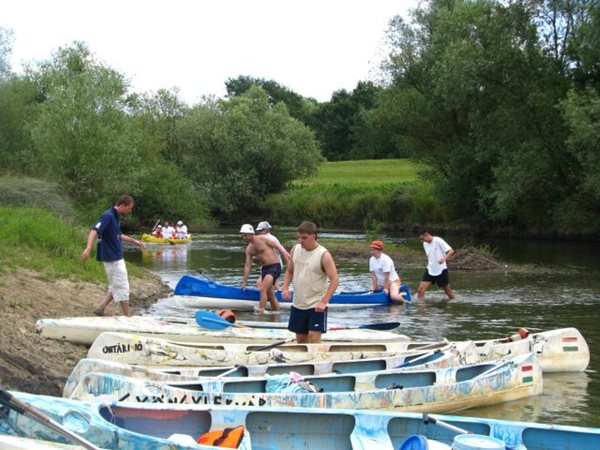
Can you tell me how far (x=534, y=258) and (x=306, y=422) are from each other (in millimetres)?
25005

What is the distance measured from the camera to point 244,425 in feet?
21.6

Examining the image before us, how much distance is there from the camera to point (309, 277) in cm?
986

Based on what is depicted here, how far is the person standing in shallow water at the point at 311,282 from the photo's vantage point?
31.9 feet

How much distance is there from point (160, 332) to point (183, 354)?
136cm

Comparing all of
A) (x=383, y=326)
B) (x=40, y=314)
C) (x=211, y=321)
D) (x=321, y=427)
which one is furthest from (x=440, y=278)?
(x=321, y=427)

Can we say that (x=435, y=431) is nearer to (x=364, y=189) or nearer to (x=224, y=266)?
(x=224, y=266)

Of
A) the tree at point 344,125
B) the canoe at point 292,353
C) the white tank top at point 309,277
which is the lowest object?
the canoe at point 292,353

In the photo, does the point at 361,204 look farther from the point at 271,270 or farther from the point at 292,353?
the point at 292,353

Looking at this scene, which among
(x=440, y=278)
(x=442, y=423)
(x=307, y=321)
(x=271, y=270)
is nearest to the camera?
(x=442, y=423)

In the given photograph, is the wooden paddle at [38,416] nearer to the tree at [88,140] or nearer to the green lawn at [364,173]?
the tree at [88,140]

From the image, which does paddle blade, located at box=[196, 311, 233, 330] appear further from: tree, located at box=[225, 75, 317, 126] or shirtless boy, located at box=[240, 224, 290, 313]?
tree, located at box=[225, 75, 317, 126]

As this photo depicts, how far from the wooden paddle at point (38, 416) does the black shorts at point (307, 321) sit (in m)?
5.03

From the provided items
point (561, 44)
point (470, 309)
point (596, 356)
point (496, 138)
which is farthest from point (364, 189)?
point (596, 356)

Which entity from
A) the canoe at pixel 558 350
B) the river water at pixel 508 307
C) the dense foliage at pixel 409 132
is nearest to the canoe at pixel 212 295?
the river water at pixel 508 307
